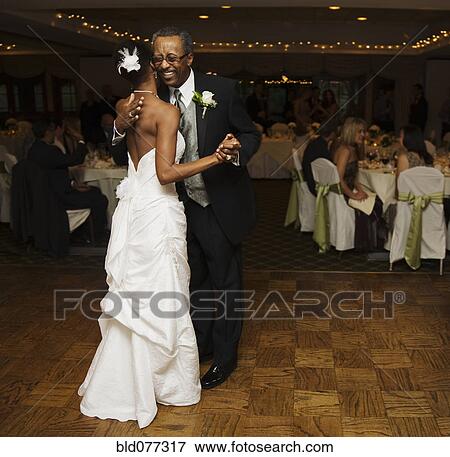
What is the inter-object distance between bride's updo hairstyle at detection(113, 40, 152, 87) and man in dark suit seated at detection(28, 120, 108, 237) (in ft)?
10.0

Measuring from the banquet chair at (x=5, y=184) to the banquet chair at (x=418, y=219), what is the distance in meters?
4.16

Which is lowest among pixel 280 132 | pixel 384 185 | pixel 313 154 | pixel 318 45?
pixel 384 185

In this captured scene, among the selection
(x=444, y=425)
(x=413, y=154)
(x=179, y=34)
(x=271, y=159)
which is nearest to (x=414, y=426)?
(x=444, y=425)

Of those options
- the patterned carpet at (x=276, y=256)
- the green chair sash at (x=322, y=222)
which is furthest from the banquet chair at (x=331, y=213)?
the patterned carpet at (x=276, y=256)

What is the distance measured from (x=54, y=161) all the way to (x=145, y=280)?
310 centimetres

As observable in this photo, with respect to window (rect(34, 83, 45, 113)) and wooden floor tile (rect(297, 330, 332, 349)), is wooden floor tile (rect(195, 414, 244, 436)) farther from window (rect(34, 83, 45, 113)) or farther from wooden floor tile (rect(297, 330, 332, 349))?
window (rect(34, 83, 45, 113))

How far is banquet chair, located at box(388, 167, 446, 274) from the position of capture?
4820 millimetres

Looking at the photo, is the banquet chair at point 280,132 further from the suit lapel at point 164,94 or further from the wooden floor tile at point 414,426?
the wooden floor tile at point 414,426

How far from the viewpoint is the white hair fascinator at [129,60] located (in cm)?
249

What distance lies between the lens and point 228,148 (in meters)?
2.49

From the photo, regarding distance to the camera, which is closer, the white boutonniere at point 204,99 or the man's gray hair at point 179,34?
the man's gray hair at point 179,34

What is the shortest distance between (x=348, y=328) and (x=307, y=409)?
1.08 meters

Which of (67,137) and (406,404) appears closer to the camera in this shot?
(406,404)

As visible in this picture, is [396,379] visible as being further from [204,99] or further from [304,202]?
[304,202]
